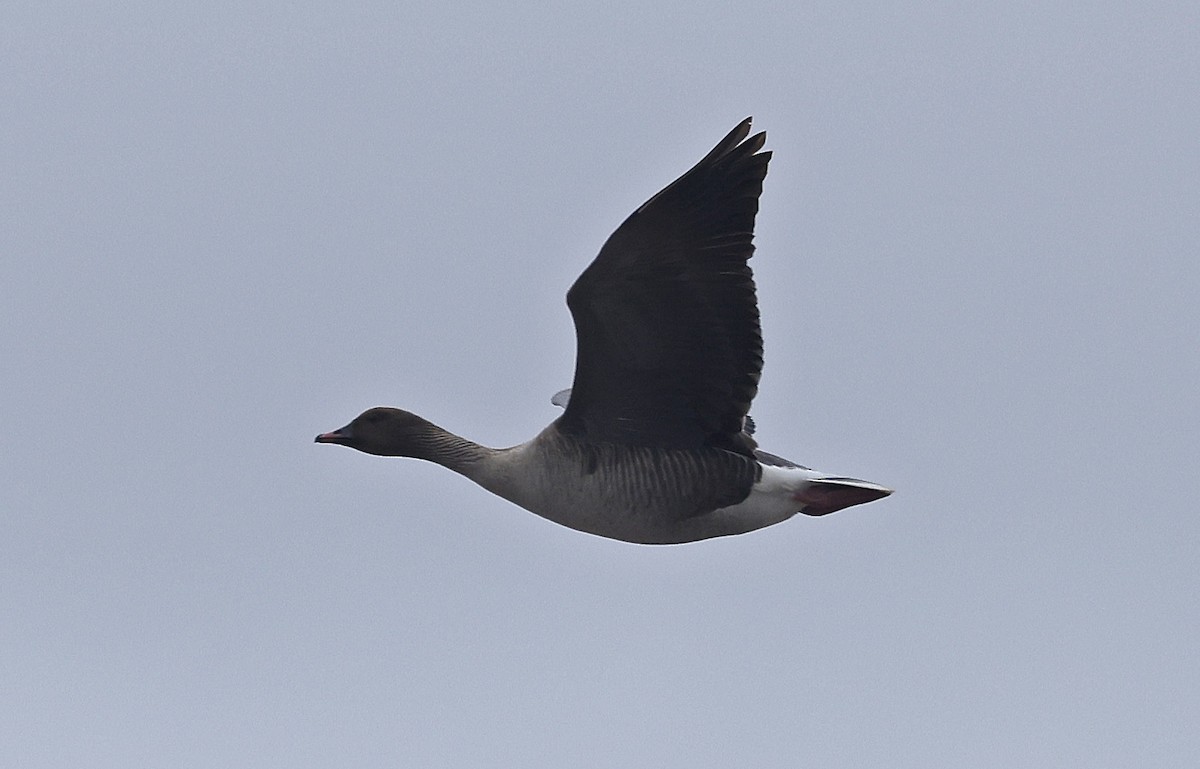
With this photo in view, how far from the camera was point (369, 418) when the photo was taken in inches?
682

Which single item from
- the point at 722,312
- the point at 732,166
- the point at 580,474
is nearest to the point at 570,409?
the point at 580,474

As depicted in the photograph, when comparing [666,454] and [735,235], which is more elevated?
[735,235]

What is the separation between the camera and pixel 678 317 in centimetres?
1504

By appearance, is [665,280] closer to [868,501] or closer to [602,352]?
[602,352]

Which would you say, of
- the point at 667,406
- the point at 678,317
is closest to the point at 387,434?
the point at 667,406

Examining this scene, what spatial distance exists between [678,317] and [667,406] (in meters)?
1.06

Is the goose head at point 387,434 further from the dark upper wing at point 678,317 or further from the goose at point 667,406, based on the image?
the dark upper wing at point 678,317

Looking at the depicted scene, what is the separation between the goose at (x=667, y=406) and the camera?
14.5 metres

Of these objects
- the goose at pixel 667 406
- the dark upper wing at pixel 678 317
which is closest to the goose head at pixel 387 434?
the goose at pixel 667 406

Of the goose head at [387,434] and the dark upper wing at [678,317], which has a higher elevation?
the dark upper wing at [678,317]

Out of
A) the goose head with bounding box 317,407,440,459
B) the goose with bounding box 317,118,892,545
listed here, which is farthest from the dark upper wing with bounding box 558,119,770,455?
the goose head with bounding box 317,407,440,459

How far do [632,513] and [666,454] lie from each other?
1.95 feet

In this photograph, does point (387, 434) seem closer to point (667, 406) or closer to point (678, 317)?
point (667, 406)

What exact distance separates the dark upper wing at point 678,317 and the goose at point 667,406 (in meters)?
0.01
